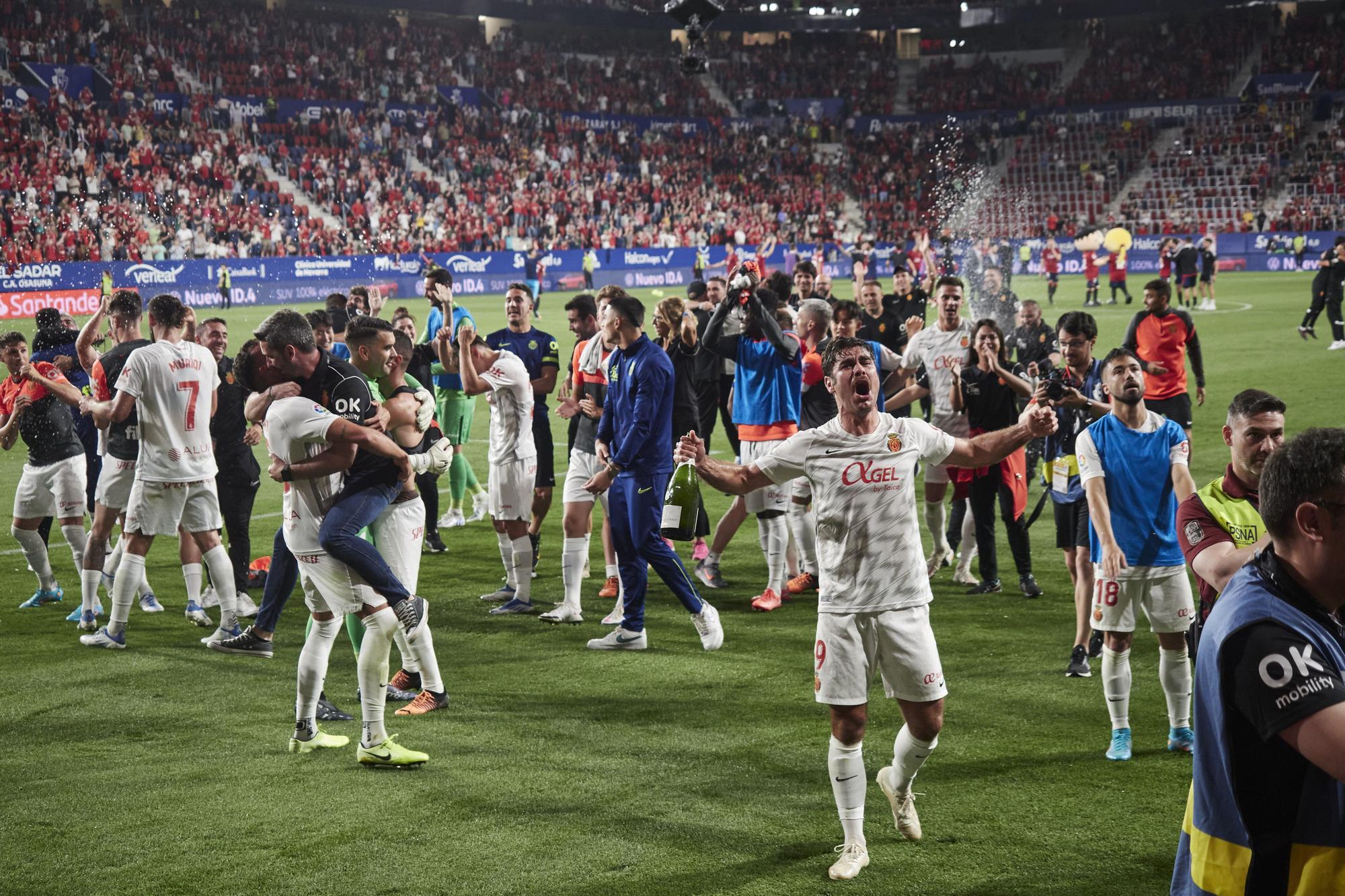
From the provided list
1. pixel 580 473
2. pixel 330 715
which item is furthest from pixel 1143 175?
pixel 330 715

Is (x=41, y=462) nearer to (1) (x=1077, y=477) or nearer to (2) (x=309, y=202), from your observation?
(1) (x=1077, y=477)

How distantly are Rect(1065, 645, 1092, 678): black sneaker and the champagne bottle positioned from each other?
366 cm

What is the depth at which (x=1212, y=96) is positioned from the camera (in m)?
58.8

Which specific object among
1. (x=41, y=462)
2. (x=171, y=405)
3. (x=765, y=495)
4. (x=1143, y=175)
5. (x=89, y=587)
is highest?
(x=1143, y=175)

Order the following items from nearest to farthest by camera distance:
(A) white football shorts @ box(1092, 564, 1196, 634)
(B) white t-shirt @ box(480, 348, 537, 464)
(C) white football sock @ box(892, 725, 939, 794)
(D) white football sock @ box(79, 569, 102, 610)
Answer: (C) white football sock @ box(892, 725, 939, 794)
(A) white football shorts @ box(1092, 564, 1196, 634)
(D) white football sock @ box(79, 569, 102, 610)
(B) white t-shirt @ box(480, 348, 537, 464)

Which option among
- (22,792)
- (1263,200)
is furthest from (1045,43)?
(22,792)

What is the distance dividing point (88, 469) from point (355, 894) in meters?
7.42

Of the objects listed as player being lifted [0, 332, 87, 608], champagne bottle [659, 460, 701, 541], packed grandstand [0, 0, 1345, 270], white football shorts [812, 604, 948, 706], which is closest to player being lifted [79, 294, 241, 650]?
player being lifted [0, 332, 87, 608]

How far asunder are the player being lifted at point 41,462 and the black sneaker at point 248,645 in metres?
1.95

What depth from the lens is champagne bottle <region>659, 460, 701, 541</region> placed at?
5340 millimetres

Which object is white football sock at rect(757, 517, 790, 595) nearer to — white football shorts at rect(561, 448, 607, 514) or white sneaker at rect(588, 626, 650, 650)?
white football shorts at rect(561, 448, 607, 514)

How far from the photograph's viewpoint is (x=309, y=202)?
4444 cm

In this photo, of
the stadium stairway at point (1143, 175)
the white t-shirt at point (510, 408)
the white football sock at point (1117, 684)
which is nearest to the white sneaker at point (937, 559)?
the white t-shirt at point (510, 408)

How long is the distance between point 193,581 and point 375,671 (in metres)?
3.83
